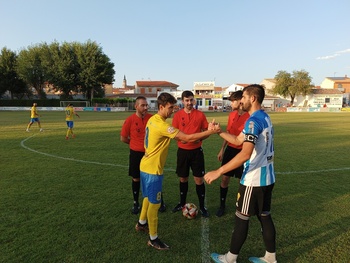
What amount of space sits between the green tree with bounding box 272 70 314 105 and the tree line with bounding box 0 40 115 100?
48.1 m

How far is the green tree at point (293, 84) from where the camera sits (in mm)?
69000

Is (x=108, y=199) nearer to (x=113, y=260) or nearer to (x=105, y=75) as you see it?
(x=113, y=260)

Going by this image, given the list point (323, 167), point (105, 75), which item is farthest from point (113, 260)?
point (105, 75)

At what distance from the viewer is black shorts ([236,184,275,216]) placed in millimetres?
→ 2896

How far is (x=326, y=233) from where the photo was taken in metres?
4.01

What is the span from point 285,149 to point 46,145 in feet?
36.3

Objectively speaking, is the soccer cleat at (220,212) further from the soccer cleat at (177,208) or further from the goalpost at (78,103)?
the goalpost at (78,103)

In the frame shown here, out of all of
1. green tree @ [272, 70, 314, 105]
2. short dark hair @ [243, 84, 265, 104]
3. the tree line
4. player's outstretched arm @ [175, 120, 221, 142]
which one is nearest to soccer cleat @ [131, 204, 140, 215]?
player's outstretched arm @ [175, 120, 221, 142]

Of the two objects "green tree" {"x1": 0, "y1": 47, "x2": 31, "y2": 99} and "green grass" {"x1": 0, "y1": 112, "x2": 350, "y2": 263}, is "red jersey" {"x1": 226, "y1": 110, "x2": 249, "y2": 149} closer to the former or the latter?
"green grass" {"x1": 0, "y1": 112, "x2": 350, "y2": 263}

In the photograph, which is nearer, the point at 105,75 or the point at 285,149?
the point at 285,149

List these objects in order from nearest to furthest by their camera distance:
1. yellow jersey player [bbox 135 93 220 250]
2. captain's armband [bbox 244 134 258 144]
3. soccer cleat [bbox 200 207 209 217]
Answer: captain's armband [bbox 244 134 258 144] < yellow jersey player [bbox 135 93 220 250] < soccer cleat [bbox 200 207 209 217]

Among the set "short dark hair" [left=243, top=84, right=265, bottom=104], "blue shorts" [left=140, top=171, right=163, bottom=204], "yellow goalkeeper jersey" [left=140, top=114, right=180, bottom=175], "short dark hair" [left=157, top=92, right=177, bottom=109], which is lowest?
"blue shorts" [left=140, top=171, right=163, bottom=204]

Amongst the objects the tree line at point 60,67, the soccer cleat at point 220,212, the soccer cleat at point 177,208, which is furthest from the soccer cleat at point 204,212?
the tree line at point 60,67

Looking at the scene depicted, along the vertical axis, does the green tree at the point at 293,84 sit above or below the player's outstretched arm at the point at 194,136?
above
